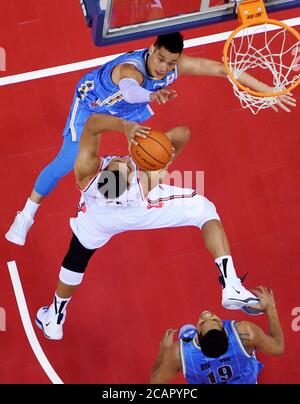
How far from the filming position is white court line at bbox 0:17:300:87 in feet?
24.4

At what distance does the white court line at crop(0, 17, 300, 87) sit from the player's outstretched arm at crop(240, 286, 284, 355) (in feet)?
9.49

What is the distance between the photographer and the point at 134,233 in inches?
283

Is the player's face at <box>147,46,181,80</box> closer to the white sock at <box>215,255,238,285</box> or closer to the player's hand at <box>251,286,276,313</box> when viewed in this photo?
the white sock at <box>215,255,238,285</box>

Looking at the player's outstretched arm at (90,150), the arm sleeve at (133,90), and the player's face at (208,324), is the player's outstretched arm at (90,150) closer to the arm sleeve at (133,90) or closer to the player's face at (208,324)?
the arm sleeve at (133,90)

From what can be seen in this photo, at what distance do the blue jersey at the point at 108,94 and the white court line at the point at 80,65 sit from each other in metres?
1.11

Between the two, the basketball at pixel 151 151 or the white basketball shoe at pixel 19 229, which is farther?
the white basketball shoe at pixel 19 229

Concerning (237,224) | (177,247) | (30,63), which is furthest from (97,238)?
(30,63)

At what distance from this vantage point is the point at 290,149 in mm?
7336

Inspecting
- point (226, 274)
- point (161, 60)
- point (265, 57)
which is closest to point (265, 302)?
point (226, 274)

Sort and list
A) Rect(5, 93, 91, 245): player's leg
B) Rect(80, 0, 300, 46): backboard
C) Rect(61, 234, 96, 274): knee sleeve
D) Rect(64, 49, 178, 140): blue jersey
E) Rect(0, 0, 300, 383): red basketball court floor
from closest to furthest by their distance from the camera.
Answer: Rect(80, 0, 300, 46): backboard → Rect(64, 49, 178, 140): blue jersey → Rect(61, 234, 96, 274): knee sleeve → Rect(5, 93, 91, 245): player's leg → Rect(0, 0, 300, 383): red basketball court floor

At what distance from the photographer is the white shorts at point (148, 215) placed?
590 centimetres

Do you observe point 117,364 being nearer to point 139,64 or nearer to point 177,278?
point 177,278

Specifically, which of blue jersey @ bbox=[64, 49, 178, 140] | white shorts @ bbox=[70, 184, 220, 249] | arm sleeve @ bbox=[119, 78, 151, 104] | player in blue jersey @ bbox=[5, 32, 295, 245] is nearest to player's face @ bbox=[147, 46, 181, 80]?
player in blue jersey @ bbox=[5, 32, 295, 245]

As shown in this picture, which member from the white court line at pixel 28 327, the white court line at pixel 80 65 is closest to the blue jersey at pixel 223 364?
the white court line at pixel 28 327
